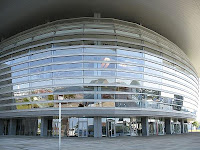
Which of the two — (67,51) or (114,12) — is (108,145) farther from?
(114,12)

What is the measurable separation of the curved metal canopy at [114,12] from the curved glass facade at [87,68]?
4.59 ft

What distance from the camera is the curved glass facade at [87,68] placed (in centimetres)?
2992

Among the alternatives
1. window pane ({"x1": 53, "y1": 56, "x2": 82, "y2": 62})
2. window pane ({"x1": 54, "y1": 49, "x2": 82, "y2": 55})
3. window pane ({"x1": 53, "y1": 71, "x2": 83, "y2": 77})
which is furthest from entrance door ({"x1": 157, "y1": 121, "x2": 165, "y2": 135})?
window pane ({"x1": 54, "y1": 49, "x2": 82, "y2": 55})

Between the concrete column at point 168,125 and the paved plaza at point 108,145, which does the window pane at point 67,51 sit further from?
the concrete column at point 168,125

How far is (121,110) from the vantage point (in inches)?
1164

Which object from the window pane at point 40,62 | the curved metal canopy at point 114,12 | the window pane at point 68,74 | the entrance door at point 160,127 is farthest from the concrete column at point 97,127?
the curved metal canopy at point 114,12

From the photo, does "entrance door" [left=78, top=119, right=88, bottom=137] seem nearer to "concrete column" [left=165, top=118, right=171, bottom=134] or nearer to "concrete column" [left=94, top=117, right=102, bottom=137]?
"concrete column" [left=94, top=117, right=102, bottom=137]

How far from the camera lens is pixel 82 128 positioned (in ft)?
103

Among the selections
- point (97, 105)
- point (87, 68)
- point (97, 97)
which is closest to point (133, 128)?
point (97, 105)

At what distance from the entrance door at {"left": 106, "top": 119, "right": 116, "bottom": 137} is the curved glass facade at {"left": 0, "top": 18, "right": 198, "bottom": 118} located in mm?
4076

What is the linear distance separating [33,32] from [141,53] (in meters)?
17.7

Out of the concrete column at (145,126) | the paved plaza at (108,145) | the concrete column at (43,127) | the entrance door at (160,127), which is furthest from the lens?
the entrance door at (160,127)

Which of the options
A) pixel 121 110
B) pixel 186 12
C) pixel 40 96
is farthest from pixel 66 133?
pixel 186 12

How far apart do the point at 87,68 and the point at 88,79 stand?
154cm
